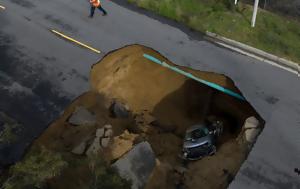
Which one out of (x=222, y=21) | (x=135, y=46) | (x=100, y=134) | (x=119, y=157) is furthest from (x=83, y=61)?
(x=222, y=21)

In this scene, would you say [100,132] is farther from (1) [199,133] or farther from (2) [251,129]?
(2) [251,129]

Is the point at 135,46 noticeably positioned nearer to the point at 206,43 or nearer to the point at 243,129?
the point at 206,43

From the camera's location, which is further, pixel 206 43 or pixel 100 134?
pixel 206 43

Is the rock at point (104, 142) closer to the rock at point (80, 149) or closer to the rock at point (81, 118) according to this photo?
the rock at point (80, 149)

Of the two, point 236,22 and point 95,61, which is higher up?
point 236,22

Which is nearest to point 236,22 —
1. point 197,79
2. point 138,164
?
point 197,79

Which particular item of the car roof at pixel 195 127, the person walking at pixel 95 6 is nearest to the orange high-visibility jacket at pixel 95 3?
the person walking at pixel 95 6
